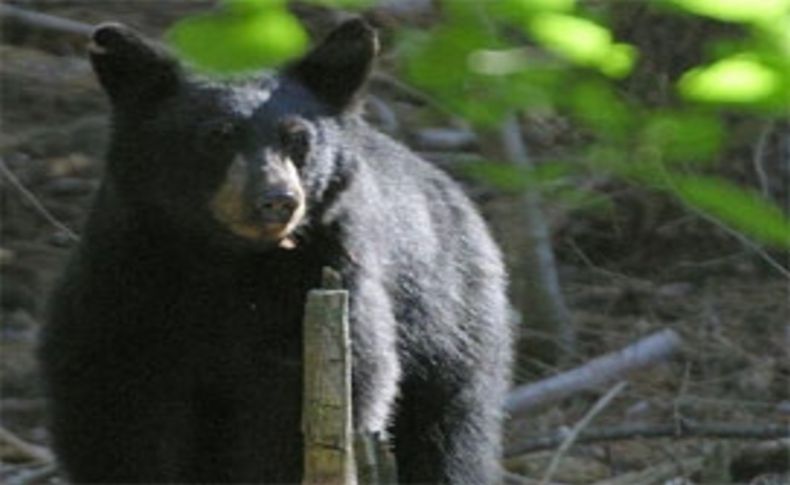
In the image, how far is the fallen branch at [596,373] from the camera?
641 centimetres

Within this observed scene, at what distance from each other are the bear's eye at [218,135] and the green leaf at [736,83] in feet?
6.33

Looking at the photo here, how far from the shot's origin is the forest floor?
635 centimetres

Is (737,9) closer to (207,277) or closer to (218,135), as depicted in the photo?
(218,135)

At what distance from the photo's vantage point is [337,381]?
96.4 inches

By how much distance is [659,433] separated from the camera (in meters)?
6.05

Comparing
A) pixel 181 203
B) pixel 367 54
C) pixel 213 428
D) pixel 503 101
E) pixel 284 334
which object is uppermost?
pixel 503 101

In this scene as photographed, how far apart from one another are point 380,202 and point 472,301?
2.34ft

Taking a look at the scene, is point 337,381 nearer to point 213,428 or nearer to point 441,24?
point 441,24

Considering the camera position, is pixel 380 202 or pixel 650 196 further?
pixel 650 196

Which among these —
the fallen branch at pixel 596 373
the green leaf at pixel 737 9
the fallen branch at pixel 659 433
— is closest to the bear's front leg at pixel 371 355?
the fallen branch at pixel 659 433

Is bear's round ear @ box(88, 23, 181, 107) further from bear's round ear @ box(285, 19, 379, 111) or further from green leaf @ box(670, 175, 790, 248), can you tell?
green leaf @ box(670, 175, 790, 248)

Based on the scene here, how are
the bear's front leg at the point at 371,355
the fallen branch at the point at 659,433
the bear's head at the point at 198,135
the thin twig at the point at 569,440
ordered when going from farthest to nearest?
the fallen branch at the point at 659,433
the thin twig at the point at 569,440
the bear's front leg at the point at 371,355
the bear's head at the point at 198,135

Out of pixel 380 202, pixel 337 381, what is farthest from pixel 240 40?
pixel 380 202

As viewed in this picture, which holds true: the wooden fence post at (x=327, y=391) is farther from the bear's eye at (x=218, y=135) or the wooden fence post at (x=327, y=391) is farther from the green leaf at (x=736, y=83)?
the bear's eye at (x=218, y=135)
